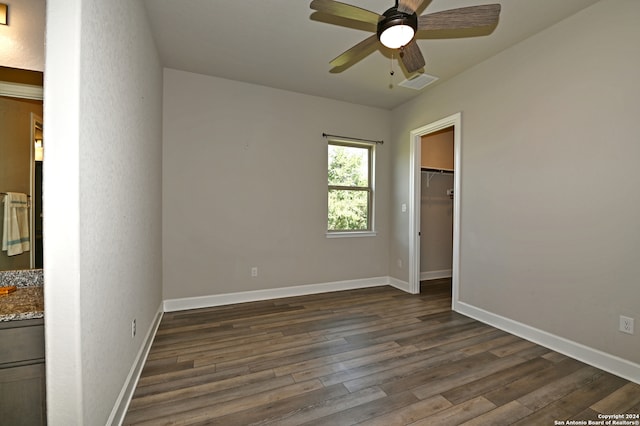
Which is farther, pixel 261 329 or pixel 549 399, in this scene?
pixel 261 329

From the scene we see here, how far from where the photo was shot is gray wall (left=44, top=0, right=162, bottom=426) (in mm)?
1041

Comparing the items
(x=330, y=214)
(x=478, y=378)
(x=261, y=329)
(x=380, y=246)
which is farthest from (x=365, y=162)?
(x=478, y=378)

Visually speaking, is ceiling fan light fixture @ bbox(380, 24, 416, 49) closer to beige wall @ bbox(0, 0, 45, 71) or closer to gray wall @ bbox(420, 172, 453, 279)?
beige wall @ bbox(0, 0, 45, 71)

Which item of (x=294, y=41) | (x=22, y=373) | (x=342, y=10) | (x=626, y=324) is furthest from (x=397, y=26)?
(x=626, y=324)

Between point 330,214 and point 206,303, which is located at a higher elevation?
point 330,214

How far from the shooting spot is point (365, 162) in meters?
4.52

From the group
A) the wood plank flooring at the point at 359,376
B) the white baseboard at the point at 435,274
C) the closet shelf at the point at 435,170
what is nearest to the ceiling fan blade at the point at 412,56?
the wood plank flooring at the point at 359,376

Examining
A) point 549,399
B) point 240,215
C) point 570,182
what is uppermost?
point 570,182

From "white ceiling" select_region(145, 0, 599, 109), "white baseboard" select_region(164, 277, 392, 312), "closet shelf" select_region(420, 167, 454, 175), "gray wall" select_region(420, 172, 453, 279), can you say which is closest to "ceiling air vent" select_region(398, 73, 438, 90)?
"white ceiling" select_region(145, 0, 599, 109)

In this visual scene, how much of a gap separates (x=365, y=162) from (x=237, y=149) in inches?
81.9

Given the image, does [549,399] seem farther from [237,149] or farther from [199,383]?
[237,149]

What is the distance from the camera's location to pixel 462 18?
5.54 ft

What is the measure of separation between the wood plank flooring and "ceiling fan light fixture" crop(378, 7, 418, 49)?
2.33 metres

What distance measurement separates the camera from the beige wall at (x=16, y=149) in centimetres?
151
